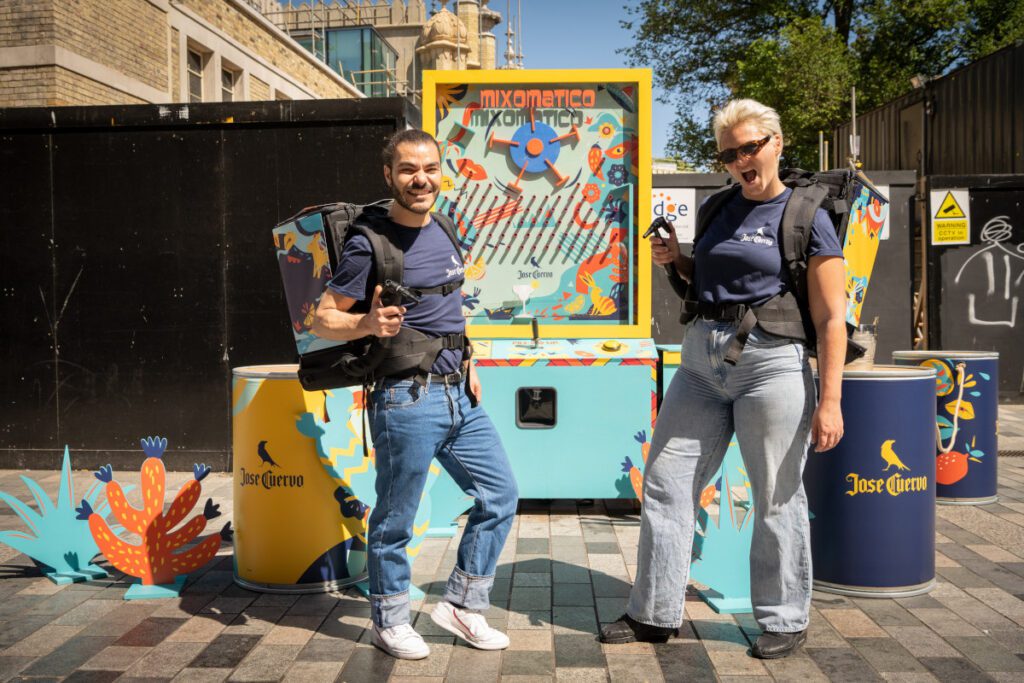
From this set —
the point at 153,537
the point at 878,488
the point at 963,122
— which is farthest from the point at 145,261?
the point at 963,122

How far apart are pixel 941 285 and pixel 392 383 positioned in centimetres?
957

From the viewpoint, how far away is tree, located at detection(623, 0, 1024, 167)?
23312 millimetres

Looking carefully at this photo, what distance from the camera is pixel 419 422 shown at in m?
3.36

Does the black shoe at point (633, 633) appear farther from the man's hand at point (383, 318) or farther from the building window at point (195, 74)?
the building window at point (195, 74)

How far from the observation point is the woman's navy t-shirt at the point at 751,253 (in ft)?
11.2

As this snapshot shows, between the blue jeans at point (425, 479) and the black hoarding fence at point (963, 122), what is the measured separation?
11.8m

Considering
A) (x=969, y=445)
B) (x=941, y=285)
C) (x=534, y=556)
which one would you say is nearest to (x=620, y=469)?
(x=534, y=556)

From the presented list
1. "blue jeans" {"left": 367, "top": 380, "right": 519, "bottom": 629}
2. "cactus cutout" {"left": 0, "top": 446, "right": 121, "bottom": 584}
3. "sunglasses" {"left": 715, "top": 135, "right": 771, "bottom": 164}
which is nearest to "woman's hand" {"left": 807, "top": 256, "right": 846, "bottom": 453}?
"sunglasses" {"left": 715, "top": 135, "right": 771, "bottom": 164}

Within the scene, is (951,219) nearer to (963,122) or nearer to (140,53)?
(963,122)

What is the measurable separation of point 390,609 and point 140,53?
16.9 meters

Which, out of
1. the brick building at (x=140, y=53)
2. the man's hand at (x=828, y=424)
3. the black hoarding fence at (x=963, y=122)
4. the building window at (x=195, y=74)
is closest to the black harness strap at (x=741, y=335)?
the man's hand at (x=828, y=424)

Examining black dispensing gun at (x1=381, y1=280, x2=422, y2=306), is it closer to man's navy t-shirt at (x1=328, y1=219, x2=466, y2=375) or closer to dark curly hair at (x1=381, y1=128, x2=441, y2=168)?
man's navy t-shirt at (x1=328, y1=219, x2=466, y2=375)

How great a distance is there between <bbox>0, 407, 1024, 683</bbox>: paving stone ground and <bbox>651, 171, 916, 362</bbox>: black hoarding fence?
683 cm

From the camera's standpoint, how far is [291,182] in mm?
7203
